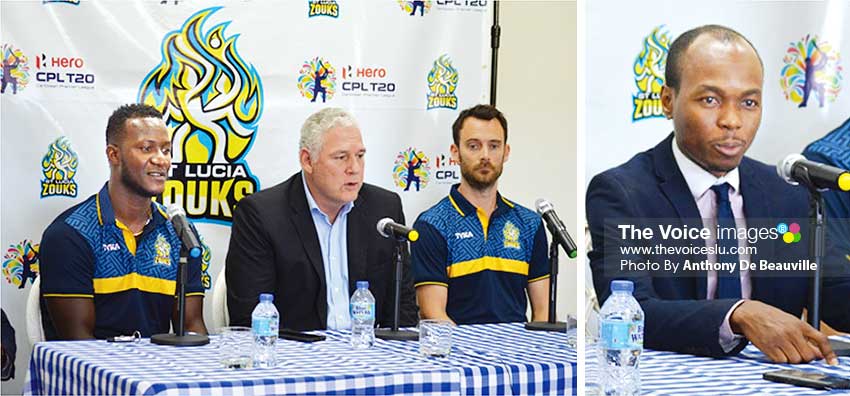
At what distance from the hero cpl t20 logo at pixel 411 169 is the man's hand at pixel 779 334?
2.49 metres

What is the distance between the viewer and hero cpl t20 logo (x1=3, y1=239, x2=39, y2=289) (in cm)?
421

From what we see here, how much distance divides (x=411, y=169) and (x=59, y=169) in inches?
57.4

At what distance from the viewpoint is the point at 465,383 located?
114 inches

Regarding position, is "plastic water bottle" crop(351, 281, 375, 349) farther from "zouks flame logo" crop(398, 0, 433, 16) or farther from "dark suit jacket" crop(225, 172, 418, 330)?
"zouks flame logo" crop(398, 0, 433, 16)

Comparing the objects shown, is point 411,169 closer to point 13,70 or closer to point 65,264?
point 65,264

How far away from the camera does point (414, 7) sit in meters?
4.83

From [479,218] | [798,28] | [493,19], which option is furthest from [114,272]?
[798,28]

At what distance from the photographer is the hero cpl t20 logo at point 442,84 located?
485cm

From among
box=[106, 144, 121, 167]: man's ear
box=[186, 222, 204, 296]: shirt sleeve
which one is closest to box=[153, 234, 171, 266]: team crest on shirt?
box=[186, 222, 204, 296]: shirt sleeve

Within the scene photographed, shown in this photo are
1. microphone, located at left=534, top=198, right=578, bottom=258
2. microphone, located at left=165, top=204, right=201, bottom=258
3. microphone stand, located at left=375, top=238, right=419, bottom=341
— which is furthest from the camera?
microphone, located at left=534, top=198, right=578, bottom=258

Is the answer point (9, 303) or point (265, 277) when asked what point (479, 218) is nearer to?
point (265, 277)

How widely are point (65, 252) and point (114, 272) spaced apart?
19cm

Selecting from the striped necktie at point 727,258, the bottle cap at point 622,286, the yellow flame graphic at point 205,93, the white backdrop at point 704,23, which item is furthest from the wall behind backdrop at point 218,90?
the bottle cap at point 622,286

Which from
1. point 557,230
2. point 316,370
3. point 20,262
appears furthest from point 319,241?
point 316,370
